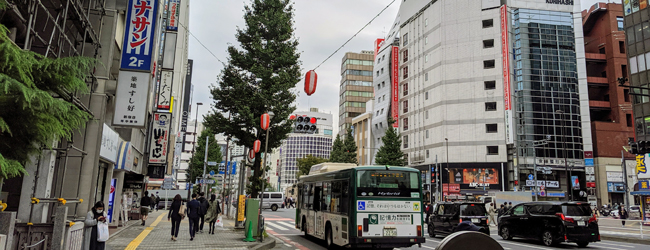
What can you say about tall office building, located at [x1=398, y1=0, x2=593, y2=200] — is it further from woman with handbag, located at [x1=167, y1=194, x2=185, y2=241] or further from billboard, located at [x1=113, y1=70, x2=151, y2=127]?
billboard, located at [x1=113, y1=70, x2=151, y2=127]

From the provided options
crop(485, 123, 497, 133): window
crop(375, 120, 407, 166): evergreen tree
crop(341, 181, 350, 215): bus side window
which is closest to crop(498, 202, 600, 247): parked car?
crop(341, 181, 350, 215): bus side window

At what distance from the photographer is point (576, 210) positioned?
1547 cm

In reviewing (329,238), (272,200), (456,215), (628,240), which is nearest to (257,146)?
(329,238)

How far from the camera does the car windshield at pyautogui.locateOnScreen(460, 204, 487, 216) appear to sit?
61.4 ft

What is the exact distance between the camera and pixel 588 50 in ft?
214

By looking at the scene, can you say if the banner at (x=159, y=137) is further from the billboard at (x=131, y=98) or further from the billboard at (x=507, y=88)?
the billboard at (x=507, y=88)

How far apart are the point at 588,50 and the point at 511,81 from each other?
20977 mm

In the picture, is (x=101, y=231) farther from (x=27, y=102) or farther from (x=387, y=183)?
(x=387, y=183)

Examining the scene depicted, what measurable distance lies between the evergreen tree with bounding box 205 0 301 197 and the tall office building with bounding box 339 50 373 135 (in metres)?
71.3

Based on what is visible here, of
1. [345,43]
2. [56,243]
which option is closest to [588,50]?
[345,43]

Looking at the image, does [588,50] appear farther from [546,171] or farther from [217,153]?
[217,153]

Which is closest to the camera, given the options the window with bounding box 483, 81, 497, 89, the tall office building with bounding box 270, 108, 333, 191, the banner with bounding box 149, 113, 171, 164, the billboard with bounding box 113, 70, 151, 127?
the billboard with bounding box 113, 70, 151, 127

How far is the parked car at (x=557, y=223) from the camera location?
15195 millimetres

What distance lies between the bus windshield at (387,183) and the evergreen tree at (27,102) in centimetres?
804
